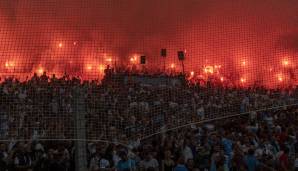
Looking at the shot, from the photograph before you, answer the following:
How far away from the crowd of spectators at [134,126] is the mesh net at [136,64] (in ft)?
0.09

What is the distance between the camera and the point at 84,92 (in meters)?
9.47

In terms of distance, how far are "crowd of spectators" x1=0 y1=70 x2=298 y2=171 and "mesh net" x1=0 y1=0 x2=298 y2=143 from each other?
0.03 meters

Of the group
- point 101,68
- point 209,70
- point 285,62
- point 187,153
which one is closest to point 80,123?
point 187,153

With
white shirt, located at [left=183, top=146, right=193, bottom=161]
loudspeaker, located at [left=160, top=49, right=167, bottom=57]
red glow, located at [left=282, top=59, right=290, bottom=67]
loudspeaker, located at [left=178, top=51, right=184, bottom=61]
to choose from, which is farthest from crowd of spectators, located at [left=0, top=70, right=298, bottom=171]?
loudspeaker, located at [left=160, top=49, right=167, bottom=57]

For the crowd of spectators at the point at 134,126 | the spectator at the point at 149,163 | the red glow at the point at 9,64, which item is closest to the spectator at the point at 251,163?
the crowd of spectators at the point at 134,126

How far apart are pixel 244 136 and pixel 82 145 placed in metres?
3.63

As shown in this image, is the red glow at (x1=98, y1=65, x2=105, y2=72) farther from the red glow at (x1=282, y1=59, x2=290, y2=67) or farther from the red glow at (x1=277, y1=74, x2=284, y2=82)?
the red glow at (x1=282, y1=59, x2=290, y2=67)

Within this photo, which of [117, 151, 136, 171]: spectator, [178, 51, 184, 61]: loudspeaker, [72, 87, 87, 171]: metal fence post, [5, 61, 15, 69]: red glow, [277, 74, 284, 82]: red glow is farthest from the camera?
[178, 51, 184, 61]: loudspeaker

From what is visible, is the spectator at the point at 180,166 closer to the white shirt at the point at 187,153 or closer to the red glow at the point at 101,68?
the white shirt at the point at 187,153

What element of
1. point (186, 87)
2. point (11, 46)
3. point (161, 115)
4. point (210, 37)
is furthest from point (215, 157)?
point (11, 46)

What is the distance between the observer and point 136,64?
11.7 m

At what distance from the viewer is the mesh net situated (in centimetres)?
955

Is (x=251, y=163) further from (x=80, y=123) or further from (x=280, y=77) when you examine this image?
(x=80, y=123)

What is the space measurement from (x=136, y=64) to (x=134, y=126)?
2.58 m
